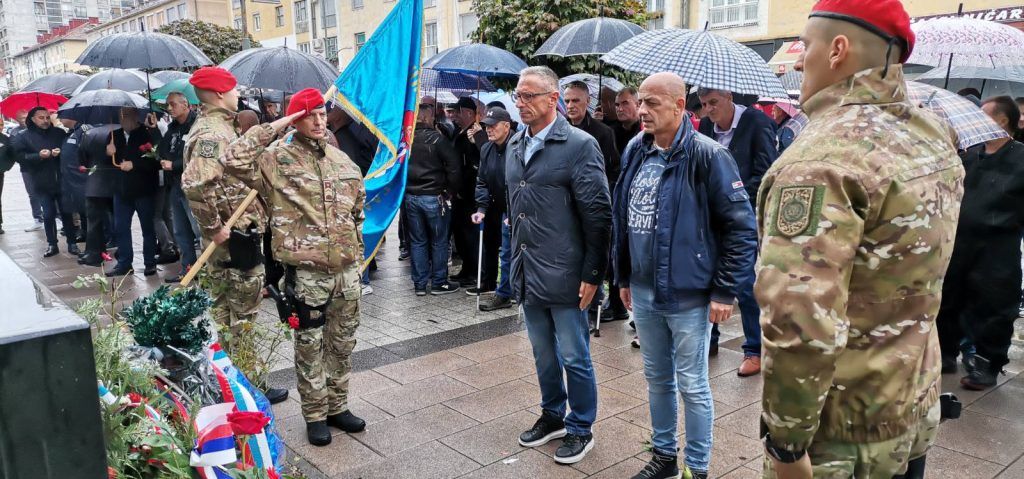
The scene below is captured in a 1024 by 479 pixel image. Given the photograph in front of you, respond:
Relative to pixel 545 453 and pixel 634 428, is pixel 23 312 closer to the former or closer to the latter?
pixel 545 453

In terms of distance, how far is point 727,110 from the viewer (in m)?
5.32

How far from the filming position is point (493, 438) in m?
4.18

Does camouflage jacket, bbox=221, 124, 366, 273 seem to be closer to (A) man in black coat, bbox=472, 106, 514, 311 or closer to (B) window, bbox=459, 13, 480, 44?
(A) man in black coat, bbox=472, 106, 514, 311

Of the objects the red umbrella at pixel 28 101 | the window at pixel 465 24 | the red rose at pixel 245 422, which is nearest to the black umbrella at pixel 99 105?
the red umbrella at pixel 28 101

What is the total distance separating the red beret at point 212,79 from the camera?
4.71m

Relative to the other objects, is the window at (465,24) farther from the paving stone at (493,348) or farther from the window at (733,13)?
the paving stone at (493,348)

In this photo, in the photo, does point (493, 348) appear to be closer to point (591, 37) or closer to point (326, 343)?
point (326, 343)

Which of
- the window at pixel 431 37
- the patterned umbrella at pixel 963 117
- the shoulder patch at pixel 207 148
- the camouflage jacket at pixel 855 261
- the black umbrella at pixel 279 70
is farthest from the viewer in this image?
the window at pixel 431 37

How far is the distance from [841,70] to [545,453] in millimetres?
2777

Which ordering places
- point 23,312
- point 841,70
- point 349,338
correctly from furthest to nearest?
point 349,338
point 841,70
point 23,312

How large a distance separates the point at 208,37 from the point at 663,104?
94.0 feet

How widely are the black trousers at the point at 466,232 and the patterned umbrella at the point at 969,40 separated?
4.73 m

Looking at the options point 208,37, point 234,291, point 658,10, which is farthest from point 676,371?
point 208,37

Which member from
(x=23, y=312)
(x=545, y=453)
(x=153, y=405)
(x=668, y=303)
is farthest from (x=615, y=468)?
(x=23, y=312)
